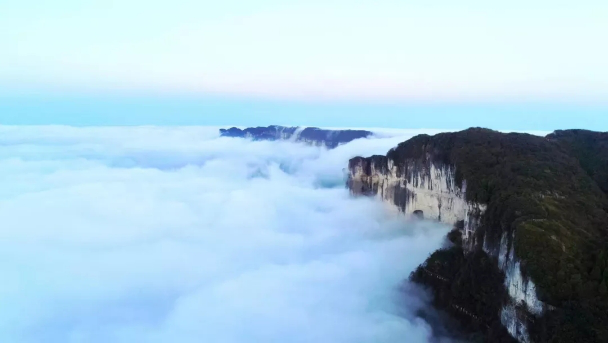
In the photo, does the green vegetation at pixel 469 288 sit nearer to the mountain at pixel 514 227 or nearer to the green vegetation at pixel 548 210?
the mountain at pixel 514 227

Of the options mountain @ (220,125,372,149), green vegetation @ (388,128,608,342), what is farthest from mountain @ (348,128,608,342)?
mountain @ (220,125,372,149)

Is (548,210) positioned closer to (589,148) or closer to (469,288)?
(469,288)

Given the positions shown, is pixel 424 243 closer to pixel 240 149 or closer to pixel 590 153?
pixel 590 153

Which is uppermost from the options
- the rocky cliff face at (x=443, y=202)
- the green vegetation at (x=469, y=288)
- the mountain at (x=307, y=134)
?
the mountain at (x=307, y=134)

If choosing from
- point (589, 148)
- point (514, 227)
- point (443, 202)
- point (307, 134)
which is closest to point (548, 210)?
point (514, 227)

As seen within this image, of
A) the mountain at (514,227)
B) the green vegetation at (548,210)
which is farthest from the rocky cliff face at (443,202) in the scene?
the green vegetation at (548,210)
